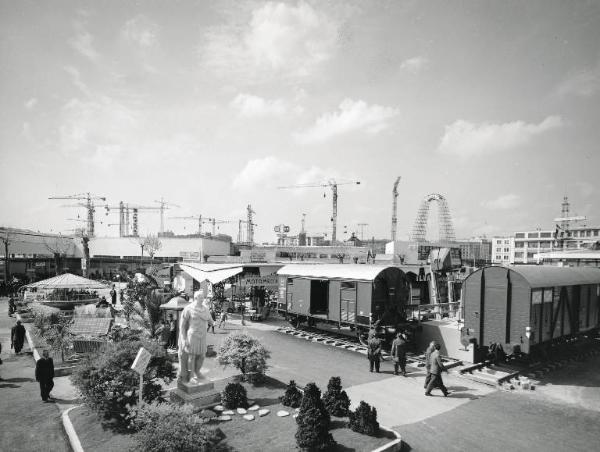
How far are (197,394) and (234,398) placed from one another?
37.1 inches

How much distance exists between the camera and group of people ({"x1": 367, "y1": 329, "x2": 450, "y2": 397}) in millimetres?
11727

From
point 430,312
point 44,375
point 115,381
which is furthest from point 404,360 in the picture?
point 44,375

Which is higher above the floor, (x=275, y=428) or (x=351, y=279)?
(x=351, y=279)

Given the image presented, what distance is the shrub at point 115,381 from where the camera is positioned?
28.3 feet

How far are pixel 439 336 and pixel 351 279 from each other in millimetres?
4693

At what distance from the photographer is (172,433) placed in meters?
6.60

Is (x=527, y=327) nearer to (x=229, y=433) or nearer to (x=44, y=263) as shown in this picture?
(x=229, y=433)

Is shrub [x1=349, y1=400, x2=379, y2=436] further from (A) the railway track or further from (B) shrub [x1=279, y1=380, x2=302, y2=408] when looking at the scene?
(A) the railway track

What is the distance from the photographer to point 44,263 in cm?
5181

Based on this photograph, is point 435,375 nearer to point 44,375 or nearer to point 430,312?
point 430,312

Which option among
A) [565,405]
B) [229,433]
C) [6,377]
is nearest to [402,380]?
[565,405]

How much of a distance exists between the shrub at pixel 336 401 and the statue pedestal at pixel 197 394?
2.88 meters

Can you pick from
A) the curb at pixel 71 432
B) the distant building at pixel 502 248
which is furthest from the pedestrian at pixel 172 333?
the distant building at pixel 502 248

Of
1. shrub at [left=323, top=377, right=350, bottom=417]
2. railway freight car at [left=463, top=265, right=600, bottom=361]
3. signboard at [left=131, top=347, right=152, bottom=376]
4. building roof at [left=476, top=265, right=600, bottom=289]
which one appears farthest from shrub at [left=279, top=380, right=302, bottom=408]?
building roof at [left=476, top=265, right=600, bottom=289]
